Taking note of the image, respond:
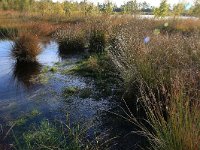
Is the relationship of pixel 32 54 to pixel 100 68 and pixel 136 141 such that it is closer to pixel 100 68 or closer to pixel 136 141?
pixel 100 68

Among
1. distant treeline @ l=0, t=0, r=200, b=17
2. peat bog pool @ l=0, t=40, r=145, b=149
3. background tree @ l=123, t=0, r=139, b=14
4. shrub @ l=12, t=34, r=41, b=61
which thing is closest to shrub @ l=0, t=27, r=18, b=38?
shrub @ l=12, t=34, r=41, b=61

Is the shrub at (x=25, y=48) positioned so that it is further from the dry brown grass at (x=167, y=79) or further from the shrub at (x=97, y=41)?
the dry brown grass at (x=167, y=79)

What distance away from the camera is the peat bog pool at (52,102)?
16.3 feet

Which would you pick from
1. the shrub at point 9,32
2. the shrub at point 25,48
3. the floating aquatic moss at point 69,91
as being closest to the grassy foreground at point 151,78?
the floating aquatic moss at point 69,91

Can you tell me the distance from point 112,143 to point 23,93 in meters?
3.20

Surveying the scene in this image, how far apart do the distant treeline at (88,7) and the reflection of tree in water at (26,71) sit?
17423 mm

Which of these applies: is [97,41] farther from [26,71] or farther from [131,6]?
[131,6]

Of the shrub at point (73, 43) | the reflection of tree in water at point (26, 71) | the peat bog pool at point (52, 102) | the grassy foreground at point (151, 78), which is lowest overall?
the reflection of tree in water at point (26, 71)

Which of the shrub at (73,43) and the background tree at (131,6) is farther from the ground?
the background tree at (131,6)

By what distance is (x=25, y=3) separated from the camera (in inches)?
1500

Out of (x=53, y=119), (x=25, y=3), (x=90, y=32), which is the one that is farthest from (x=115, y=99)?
(x=25, y=3)

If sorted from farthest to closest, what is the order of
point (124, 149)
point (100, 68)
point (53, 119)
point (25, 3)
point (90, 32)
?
1. point (25, 3)
2. point (90, 32)
3. point (100, 68)
4. point (53, 119)
5. point (124, 149)

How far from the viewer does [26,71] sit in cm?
886

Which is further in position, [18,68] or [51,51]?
[51,51]
